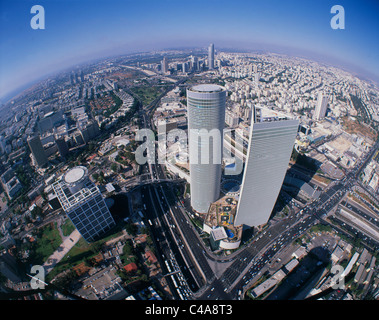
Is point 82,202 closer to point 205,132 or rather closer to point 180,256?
point 180,256

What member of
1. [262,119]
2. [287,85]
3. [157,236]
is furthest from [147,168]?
[287,85]

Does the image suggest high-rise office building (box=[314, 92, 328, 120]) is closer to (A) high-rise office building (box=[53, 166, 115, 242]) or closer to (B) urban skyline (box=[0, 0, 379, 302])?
(B) urban skyline (box=[0, 0, 379, 302])

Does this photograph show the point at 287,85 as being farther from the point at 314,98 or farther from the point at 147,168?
the point at 147,168

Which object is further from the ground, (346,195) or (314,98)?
(314,98)

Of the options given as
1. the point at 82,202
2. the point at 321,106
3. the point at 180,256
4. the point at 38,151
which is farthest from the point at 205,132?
the point at 321,106

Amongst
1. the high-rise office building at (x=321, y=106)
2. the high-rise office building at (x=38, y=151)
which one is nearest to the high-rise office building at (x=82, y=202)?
the high-rise office building at (x=38, y=151)

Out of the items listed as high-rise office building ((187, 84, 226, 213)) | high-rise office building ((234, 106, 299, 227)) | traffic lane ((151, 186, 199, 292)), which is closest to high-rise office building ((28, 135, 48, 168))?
traffic lane ((151, 186, 199, 292))
